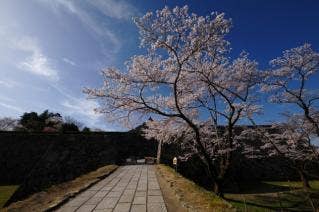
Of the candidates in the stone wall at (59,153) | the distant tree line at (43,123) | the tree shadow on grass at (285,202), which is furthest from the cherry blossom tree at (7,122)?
the tree shadow on grass at (285,202)

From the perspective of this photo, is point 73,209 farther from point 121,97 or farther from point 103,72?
point 103,72

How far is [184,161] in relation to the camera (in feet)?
66.3

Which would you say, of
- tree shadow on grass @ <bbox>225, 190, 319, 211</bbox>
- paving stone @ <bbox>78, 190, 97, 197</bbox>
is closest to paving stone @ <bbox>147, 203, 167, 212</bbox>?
paving stone @ <bbox>78, 190, 97, 197</bbox>

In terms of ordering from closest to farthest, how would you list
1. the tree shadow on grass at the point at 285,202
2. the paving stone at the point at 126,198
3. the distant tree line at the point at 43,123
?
the paving stone at the point at 126,198
the tree shadow on grass at the point at 285,202
the distant tree line at the point at 43,123

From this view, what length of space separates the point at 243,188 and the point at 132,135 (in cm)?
1000

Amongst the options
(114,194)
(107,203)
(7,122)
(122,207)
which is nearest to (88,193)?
(114,194)

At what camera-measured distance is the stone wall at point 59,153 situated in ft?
60.2

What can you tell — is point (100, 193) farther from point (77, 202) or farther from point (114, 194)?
point (77, 202)

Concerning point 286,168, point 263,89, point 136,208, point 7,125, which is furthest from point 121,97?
point 7,125

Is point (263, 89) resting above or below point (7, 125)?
below

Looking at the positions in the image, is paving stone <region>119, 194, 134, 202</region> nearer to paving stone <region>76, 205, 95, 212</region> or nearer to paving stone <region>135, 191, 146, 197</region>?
paving stone <region>135, 191, 146, 197</region>

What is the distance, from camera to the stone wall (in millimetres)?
18359

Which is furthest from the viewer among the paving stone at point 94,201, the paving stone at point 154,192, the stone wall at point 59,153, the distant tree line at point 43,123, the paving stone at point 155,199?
the distant tree line at point 43,123

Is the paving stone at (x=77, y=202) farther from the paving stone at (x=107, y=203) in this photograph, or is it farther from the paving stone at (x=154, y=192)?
the paving stone at (x=154, y=192)
